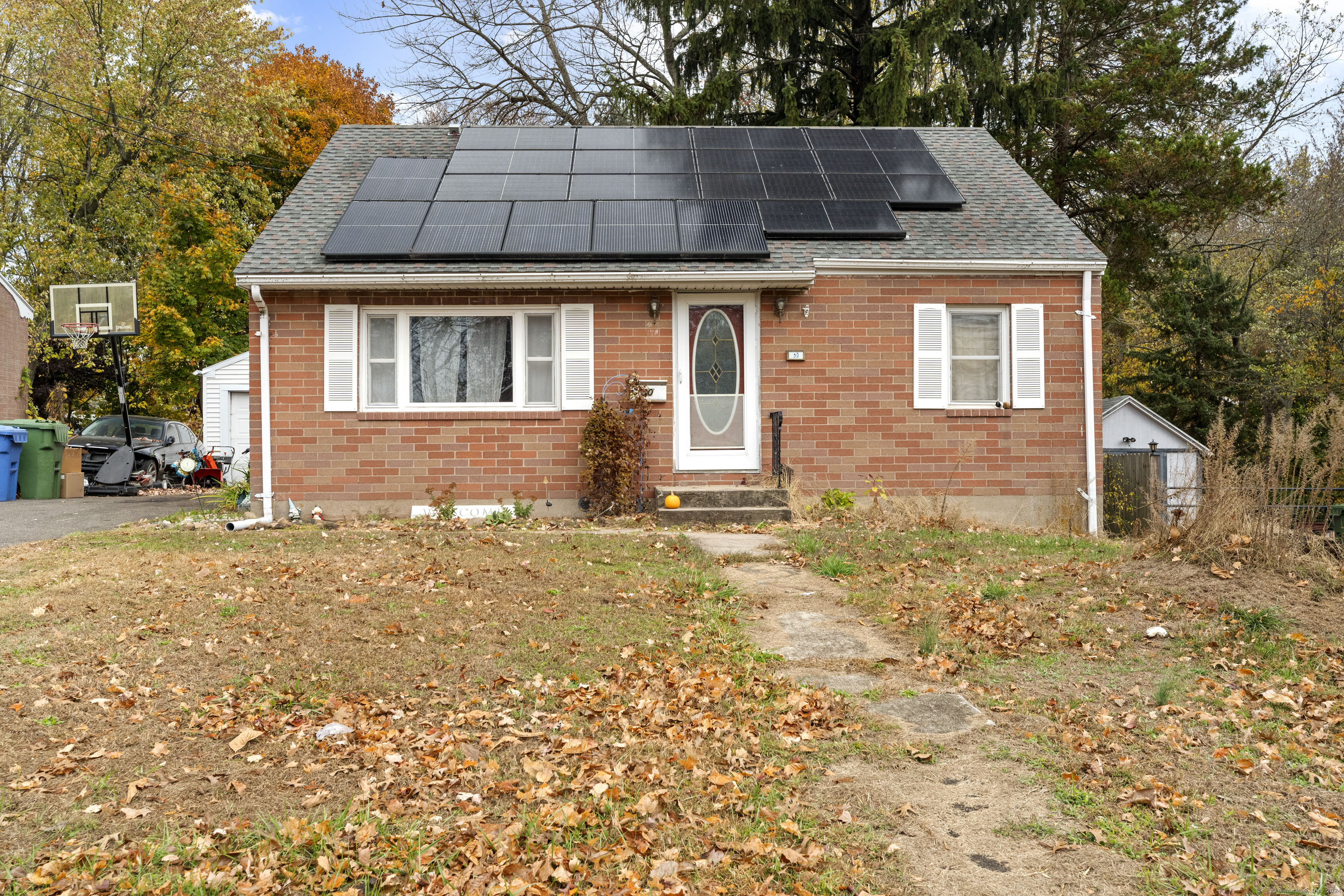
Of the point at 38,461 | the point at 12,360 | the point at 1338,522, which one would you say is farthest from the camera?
the point at 12,360

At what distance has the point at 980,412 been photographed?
36.9ft

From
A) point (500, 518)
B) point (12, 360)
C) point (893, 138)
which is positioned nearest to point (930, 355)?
point (893, 138)

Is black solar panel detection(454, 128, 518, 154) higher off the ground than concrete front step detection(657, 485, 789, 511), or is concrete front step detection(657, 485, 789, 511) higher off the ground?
→ black solar panel detection(454, 128, 518, 154)

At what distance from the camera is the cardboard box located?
1652 cm

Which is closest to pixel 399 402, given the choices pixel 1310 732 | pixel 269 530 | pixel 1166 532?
pixel 269 530

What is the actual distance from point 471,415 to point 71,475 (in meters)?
10.0

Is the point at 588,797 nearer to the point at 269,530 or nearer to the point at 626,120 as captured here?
the point at 269,530

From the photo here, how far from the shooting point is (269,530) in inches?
392

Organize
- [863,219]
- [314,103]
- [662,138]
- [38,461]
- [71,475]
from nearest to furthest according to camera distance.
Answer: [863,219], [662,138], [38,461], [71,475], [314,103]

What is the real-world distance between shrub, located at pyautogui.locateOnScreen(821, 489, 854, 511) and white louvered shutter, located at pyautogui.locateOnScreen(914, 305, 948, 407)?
A: 1.40m

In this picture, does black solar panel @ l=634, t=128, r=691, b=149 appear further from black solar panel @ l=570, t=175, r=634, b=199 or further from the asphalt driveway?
the asphalt driveway

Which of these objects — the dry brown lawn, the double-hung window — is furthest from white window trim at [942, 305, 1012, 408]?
the dry brown lawn

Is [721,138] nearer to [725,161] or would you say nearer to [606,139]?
[725,161]

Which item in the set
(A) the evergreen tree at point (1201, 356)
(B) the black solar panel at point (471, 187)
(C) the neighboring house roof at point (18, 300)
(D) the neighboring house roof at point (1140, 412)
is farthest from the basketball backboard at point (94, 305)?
(A) the evergreen tree at point (1201, 356)
